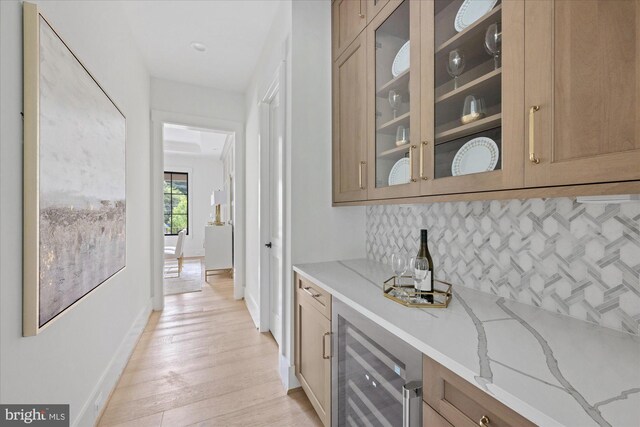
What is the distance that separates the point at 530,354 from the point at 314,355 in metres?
1.18

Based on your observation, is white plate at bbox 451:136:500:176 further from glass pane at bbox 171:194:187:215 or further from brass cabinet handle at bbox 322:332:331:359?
glass pane at bbox 171:194:187:215

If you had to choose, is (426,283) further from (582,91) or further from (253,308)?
(253,308)

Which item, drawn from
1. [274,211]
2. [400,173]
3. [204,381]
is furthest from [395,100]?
[204,381]

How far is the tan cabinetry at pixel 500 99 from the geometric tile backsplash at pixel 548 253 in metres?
0.31

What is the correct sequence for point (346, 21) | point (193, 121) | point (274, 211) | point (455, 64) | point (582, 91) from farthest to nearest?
point (193, 121), point (274, 211), point (346, 21), point (455, 64), point (582, 91)

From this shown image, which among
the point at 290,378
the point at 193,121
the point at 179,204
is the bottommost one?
the point at 290,378

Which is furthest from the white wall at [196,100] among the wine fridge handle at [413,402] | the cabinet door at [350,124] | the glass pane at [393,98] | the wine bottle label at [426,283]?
the wine fridge handle at [413,402]

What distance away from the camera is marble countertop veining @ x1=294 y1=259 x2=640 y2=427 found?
0.54m

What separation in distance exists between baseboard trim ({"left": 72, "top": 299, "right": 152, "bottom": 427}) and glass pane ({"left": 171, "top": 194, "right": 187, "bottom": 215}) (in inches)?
216

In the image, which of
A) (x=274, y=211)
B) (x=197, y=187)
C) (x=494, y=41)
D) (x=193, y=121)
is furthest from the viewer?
(x=197, y=187)

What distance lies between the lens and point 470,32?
1.03 meters

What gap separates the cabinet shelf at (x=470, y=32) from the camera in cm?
95

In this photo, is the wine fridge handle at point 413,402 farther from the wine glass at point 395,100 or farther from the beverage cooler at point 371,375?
the wine glass at point 395,100

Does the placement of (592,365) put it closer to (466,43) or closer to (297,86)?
(466,43)
